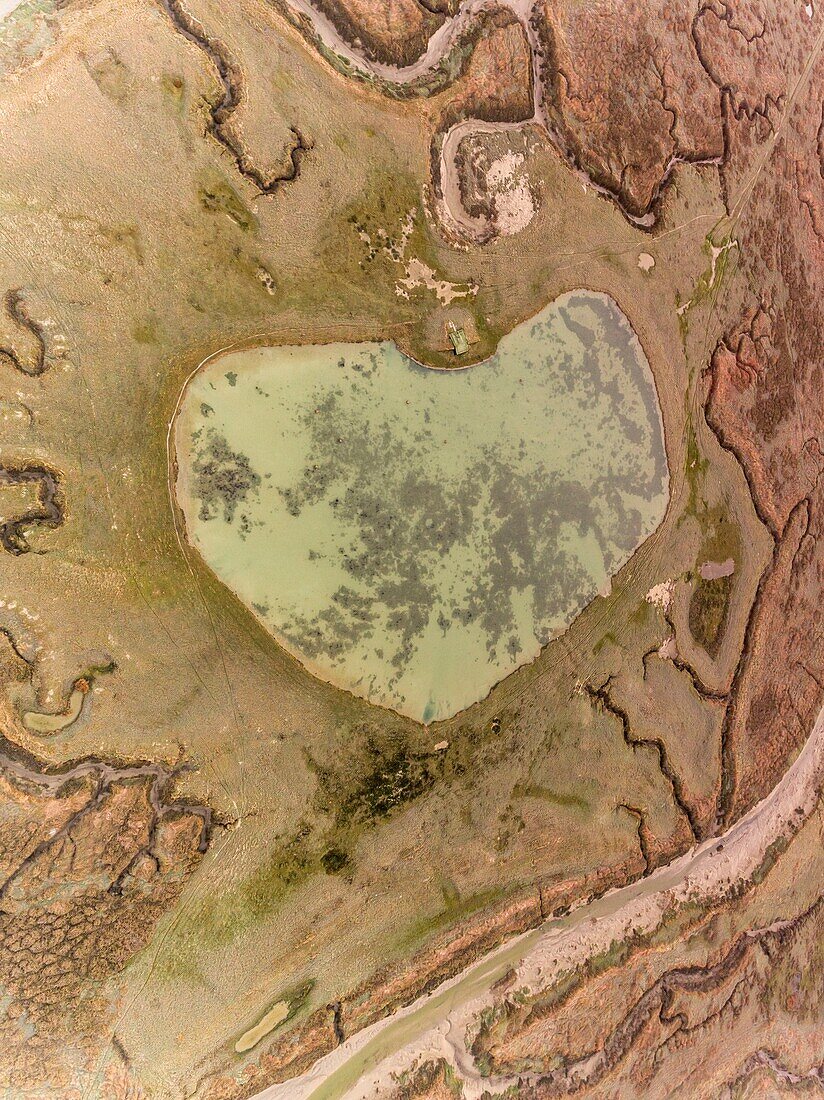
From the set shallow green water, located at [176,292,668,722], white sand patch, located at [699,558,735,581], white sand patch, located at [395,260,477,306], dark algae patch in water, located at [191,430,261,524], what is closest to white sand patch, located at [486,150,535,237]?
white sand patch, located at [395,260,477,306]

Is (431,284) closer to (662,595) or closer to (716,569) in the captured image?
(662,595)

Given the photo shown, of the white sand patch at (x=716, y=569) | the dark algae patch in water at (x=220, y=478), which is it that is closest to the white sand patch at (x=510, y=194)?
the dark algae patch in water at (x=220, y=478)

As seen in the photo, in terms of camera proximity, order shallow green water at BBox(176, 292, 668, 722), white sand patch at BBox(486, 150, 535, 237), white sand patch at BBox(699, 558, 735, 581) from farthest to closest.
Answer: white sand patch at BBox(699, 558, 735, 581)
white sand patch at BBox(486, 150, 535, 237)
shallow green water at BBox(176, 292, 668, 722)

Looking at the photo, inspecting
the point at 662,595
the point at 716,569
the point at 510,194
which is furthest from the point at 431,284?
the point at 716,569

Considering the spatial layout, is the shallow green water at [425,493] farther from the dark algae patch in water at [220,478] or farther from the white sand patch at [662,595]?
the white sand patch at [662,595]

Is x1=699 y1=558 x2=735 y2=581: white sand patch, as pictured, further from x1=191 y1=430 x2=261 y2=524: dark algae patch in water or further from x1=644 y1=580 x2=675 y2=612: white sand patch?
x1=191 y1=430 x2=261 y2=524: dark algae patch in water

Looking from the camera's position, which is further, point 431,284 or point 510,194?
point 510,194
